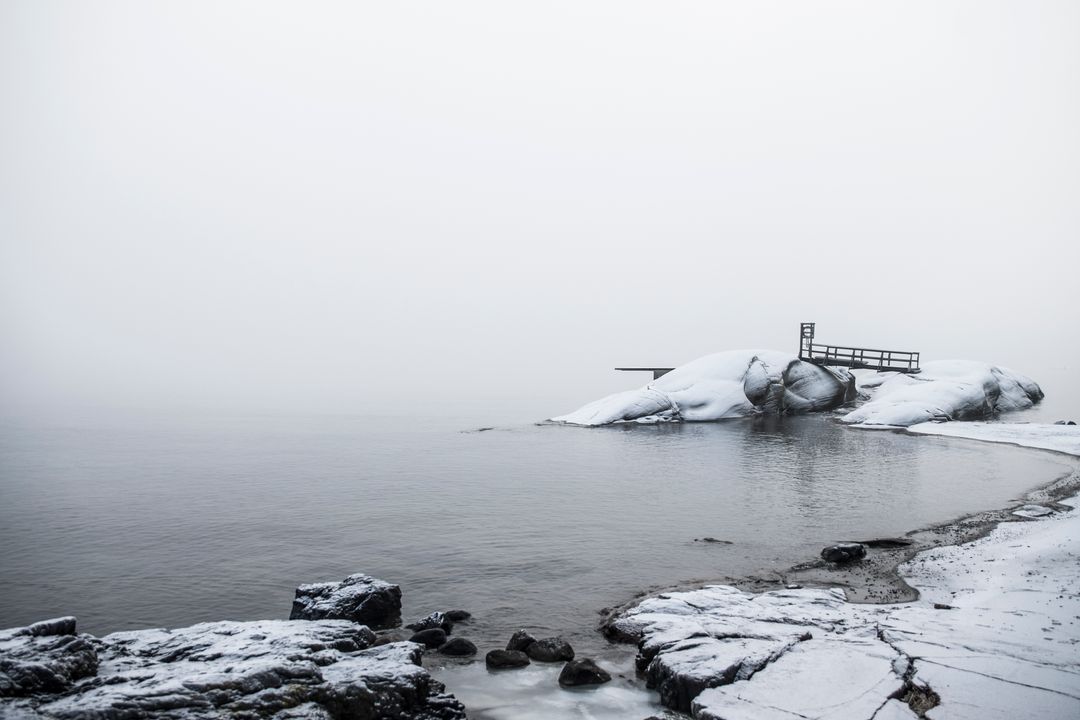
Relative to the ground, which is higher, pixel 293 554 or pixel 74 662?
pixel 74 662

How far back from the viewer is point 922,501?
62.5ft

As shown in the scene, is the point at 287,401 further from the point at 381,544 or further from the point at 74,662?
the point at 74,662

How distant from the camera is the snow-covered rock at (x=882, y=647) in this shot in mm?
6945

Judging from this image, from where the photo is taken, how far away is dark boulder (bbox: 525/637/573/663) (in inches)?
372

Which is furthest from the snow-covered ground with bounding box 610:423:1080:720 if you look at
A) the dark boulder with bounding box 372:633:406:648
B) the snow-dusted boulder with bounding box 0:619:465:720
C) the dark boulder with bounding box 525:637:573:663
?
the dark boulder with bounding box 372:633:406:648

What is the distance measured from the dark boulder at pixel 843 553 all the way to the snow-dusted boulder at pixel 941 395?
84.2 ft

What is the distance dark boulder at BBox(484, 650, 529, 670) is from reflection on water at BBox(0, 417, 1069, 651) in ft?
2.63

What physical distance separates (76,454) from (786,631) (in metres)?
34.2

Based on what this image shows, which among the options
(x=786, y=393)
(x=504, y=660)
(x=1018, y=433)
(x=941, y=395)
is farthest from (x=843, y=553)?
(x=941, y=395)

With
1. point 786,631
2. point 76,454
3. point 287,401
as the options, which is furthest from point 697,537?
point 287,401

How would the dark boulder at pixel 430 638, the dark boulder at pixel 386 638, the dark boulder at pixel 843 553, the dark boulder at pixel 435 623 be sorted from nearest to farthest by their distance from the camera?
the dark boulder at pixel 386 638
the dark boulder at pixel 430 638
the dark boulder at pixel 435 623
the dark boulder at pixel 843 553

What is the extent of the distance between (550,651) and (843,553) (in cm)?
750

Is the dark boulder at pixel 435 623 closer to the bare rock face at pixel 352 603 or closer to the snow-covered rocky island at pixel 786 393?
the bare rock face at pixel 352 603

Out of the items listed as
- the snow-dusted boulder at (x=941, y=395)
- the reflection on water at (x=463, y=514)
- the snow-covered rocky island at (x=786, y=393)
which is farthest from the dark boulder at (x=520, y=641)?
the snow-dusted boulder at (x=941, y=395)
